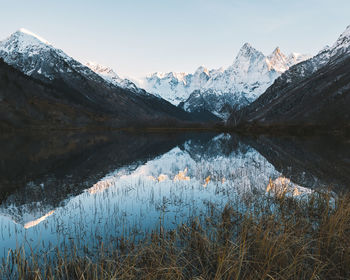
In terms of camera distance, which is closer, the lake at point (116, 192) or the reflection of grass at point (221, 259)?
the reflection of grass at point (221, 259)

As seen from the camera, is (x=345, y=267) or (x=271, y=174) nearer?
(x=345, y=267)

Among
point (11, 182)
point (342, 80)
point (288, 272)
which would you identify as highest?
point (342, 80)

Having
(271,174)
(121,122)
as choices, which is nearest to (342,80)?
(121,122)

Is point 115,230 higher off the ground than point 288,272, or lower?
lower

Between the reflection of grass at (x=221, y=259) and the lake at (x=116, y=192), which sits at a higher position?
the reflection of grass at (x=221, y=259)

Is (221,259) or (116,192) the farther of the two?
(116,192)

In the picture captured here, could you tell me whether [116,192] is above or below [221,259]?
below

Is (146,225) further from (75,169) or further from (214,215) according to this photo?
(75,169)

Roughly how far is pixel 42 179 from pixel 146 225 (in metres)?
18.0

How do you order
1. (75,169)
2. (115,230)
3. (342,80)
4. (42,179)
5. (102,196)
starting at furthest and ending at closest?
(342,80)
(75,169)
(42,179)
(102,196)
(115,230)

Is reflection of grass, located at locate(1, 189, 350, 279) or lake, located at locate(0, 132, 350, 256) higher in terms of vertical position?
reflection of grass, located at locate(1, 189, 350, 279)

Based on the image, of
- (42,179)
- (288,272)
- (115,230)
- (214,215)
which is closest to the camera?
(288,272)

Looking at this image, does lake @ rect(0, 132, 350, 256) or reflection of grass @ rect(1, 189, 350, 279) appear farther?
lake @ rect(0, 132, 350, 256)

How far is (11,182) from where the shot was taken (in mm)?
24516
